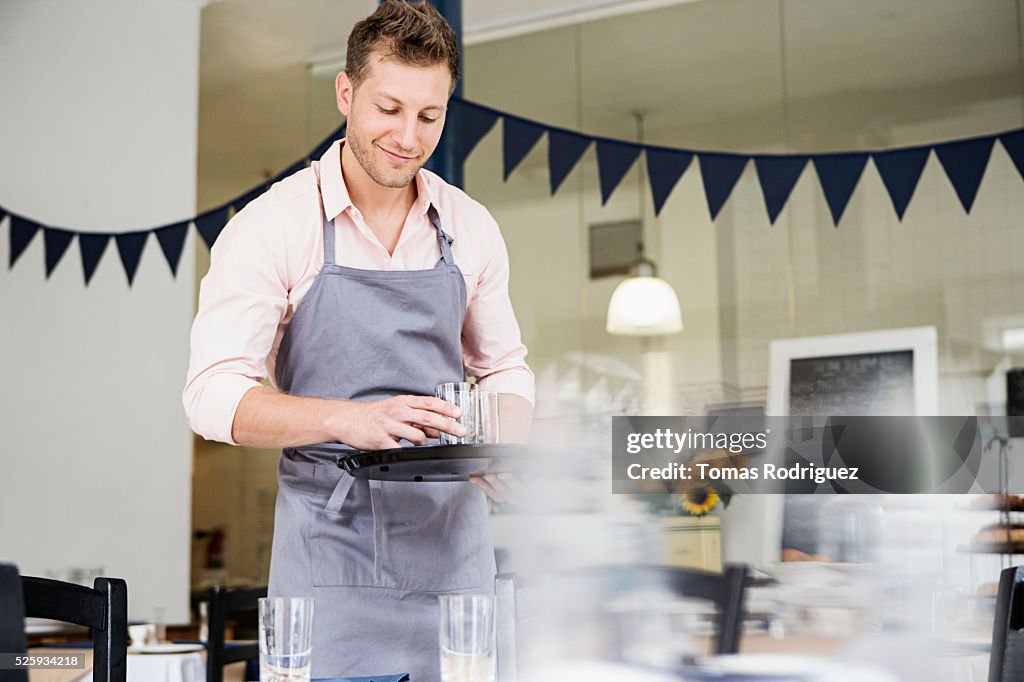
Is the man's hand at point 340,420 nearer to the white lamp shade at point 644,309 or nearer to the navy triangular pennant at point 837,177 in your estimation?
the navy triangular pennant at point 837,177

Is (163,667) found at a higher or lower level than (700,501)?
lower

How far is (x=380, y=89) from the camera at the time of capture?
145 cm

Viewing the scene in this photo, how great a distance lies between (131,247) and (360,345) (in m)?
2.65

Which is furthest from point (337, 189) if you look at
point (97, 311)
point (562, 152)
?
point (97, 311)

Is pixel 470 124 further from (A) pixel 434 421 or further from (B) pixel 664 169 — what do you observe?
(A) pixel 434 421

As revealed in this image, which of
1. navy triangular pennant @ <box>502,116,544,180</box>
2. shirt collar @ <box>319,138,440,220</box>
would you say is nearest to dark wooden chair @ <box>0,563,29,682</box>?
shirt collar @ <box>319,138,440,220</box>

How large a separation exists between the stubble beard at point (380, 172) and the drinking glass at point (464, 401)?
31cm

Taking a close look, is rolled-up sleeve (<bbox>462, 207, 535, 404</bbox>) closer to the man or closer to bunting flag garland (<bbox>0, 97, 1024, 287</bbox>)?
the man

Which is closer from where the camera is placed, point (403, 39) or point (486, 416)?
point (486, 416)

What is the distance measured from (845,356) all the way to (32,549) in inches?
110

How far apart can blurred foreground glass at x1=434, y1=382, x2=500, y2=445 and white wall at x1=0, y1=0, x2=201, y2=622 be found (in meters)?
3.13

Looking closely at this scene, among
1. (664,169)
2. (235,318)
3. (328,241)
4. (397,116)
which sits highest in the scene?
(664,169)

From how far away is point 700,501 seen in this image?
0.70 m

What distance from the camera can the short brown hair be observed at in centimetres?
145
